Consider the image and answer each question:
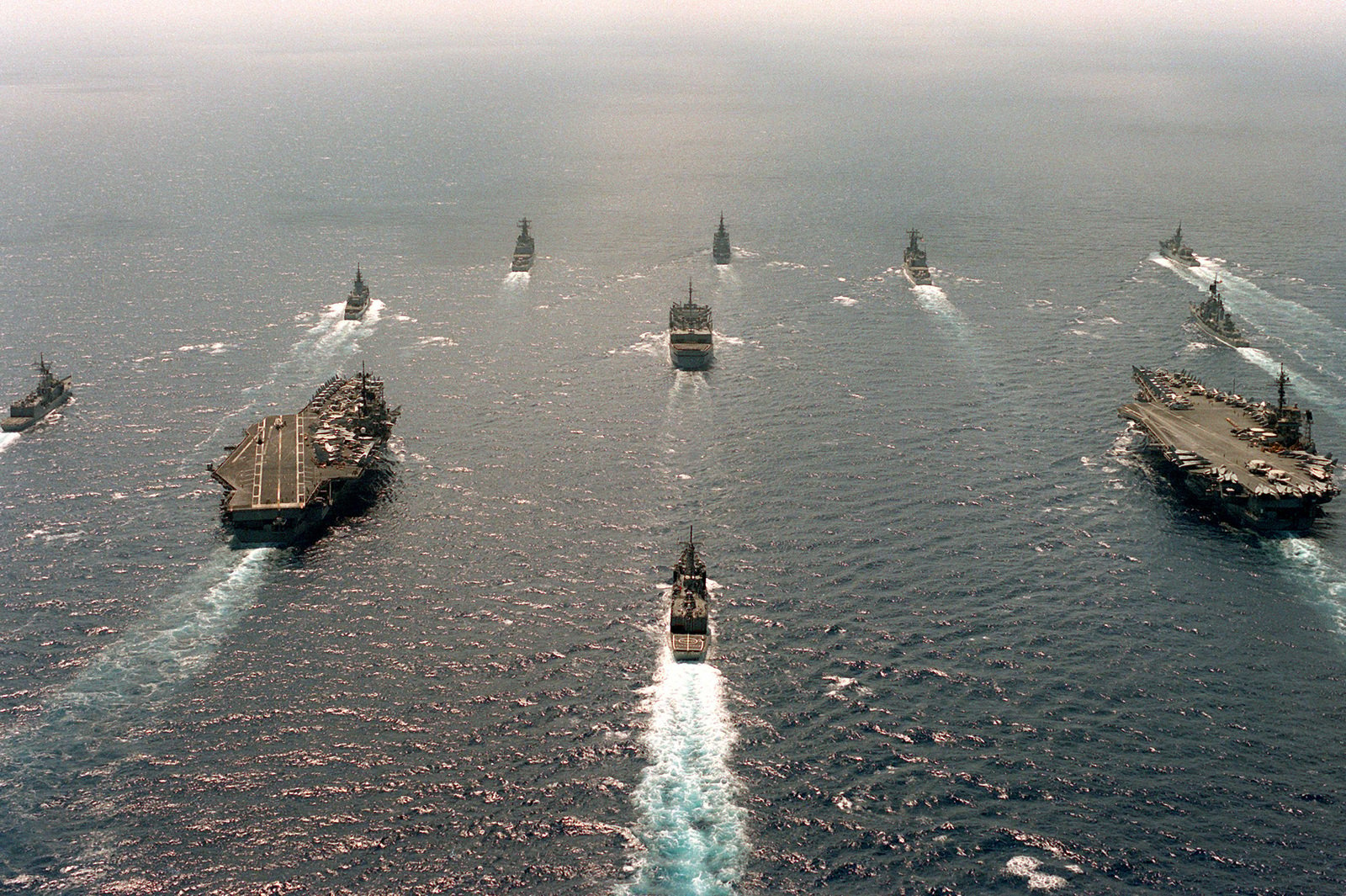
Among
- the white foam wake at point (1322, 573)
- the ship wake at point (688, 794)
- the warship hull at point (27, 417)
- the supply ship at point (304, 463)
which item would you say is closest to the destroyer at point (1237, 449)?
the white foam wake at point (1322, 573)

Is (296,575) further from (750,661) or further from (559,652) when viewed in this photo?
(750,661)

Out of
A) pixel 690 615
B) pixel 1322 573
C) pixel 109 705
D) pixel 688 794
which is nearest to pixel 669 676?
pixel 690 615

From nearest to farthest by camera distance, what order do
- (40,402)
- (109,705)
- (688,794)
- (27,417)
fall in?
1. (688,794)
2. (109,705)
3. (27,417)
4. (40,402)

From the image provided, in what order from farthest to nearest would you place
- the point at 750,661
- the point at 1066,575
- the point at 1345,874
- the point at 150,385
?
the point at 150,385 → the point at 1066,575 → the point at 750,661 → the point at 1345,874

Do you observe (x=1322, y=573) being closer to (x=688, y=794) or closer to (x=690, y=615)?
(x=690, y=615)

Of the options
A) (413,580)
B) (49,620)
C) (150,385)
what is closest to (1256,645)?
(413,580)
